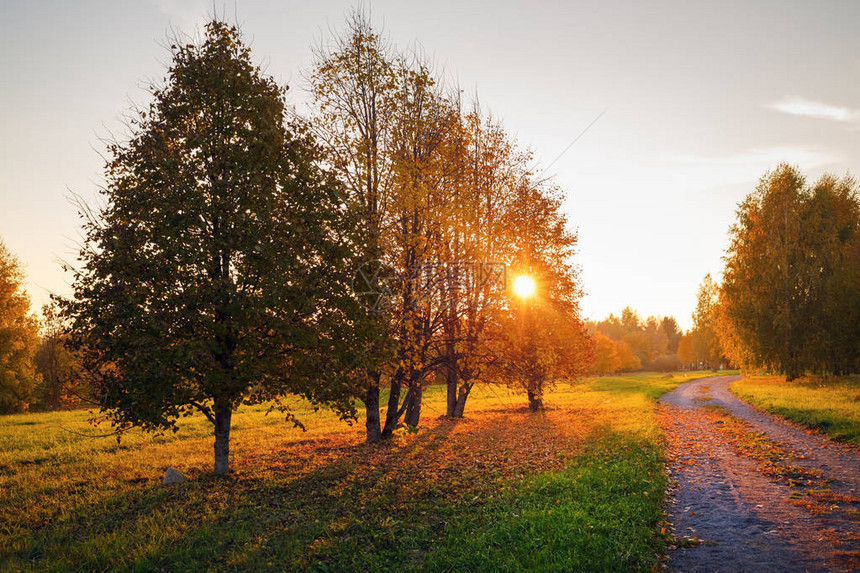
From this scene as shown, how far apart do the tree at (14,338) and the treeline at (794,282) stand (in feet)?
203

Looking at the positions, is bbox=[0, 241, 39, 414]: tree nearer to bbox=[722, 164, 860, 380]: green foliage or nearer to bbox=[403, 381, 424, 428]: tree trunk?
bbox=[403, 381, 424, 428]: tree trunk

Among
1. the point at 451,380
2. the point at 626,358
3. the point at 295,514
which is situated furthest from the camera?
the point at 626,358

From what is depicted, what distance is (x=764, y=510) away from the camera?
8.71 m

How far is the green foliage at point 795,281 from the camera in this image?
109 feet

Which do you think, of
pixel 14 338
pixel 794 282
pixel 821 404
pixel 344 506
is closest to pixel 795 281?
pixel 794 282

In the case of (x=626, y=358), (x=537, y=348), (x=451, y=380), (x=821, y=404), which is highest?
(x=537, y=348)

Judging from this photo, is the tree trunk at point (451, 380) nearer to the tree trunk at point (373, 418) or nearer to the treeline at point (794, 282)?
the tree trunk at point (373, 418)

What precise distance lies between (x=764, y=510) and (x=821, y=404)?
16853mm

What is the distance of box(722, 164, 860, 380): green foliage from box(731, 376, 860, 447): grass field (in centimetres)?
282

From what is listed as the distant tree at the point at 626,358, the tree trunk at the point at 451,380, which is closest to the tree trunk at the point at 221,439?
the tree trunk at the point at 451,380

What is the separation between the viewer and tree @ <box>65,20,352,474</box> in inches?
407

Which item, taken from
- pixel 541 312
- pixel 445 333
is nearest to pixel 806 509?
pixel 445 333

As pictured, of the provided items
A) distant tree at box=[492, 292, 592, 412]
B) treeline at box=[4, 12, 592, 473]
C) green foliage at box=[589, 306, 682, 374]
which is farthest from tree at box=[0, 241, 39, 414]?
green foliage at box=[589, 306, 682, 374]

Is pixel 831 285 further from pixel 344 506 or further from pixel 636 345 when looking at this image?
pixel 636 345
